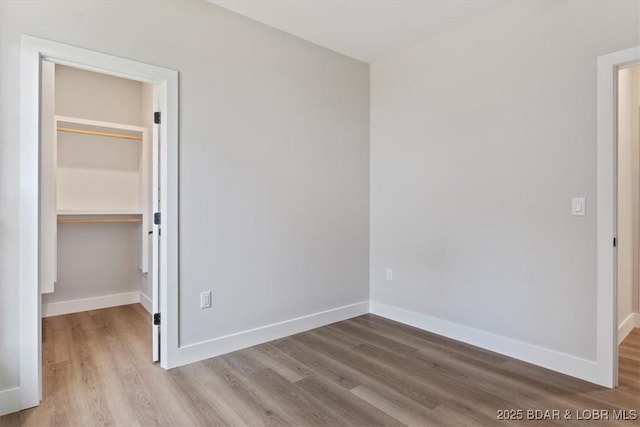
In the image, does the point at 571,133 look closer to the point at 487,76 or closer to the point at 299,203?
the point at 487,76

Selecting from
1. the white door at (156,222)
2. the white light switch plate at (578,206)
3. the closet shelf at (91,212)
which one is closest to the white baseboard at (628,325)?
the white light switch plate at (578,206)

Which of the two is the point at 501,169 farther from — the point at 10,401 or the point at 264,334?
the point at 10,401

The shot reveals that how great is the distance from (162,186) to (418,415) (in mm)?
2218

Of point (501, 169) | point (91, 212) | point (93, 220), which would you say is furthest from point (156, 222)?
point (501, 169)

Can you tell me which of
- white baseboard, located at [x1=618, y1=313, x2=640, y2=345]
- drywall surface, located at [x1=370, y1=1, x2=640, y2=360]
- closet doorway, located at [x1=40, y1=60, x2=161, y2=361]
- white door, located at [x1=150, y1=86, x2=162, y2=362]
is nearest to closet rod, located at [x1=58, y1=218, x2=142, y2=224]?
closet doorway, located at [x1=40, y1=60, x2=161, y2=361]

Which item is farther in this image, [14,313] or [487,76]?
[487,76]

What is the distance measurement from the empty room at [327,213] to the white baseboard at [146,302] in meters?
0.05

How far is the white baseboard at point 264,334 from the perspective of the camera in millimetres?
2684

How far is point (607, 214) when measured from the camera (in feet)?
7.41

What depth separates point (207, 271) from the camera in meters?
2.76

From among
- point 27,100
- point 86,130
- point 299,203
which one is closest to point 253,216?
point 299,203

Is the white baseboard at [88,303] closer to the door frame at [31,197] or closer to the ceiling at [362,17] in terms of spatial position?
the door frame at [31,197]

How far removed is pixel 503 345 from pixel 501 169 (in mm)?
1393

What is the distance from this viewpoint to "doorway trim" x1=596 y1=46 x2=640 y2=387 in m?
2.25
